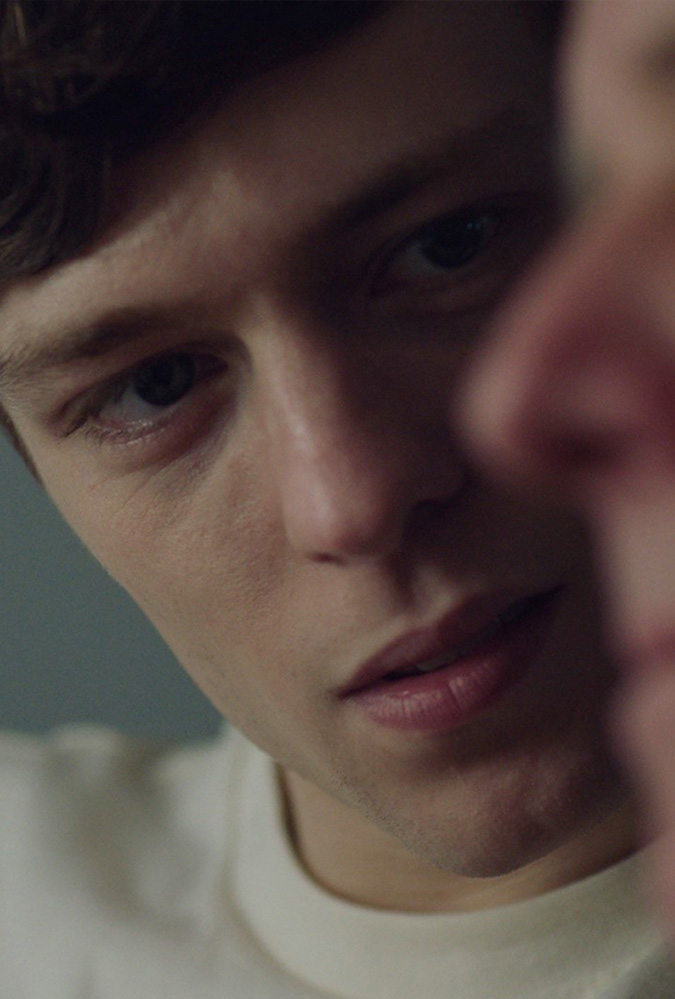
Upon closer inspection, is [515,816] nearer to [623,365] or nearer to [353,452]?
[353,452]

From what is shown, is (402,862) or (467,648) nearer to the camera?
(467,648)

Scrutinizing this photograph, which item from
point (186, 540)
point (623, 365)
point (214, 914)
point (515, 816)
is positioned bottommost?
point (214, 914)

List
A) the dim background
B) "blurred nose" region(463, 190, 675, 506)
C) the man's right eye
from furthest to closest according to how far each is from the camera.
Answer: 1. the dim background
2. the man's right eye
3. "blurred nose" region(463, 190, 675, 506)

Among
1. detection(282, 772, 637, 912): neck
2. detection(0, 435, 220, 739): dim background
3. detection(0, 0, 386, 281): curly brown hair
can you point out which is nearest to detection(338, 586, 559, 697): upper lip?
detection(282, 772, 637, 912): neck

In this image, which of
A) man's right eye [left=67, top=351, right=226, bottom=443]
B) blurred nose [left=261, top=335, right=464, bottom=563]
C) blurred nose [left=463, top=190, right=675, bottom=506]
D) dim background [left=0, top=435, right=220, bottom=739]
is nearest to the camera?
blurred nose [left=463, top=190, right=675, bottom=506]

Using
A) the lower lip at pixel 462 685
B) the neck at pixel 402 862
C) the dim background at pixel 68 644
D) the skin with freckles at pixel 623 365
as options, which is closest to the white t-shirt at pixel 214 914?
the neck at pixel 402 862

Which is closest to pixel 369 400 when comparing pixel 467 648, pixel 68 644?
pixel 467 648

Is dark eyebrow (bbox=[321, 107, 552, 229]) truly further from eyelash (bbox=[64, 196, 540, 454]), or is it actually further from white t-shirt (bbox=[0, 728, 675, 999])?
white t-shirt (bbox=[0, 728, 675, 999])
